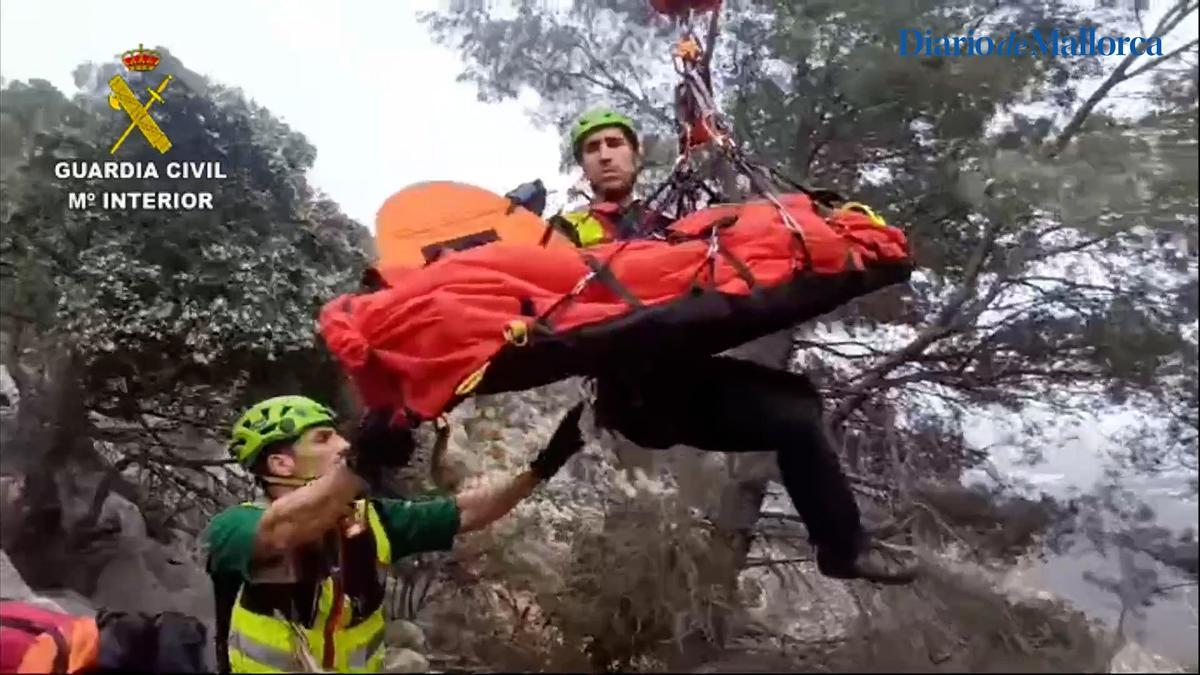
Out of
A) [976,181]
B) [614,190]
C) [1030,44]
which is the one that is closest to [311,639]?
[614,190]

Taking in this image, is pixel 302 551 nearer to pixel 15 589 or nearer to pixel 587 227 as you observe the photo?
pixel 587 227

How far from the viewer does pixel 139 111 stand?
2.15 metres

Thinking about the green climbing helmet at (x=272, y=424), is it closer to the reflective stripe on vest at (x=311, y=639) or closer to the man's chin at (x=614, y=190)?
the reflective stripe on vest at (x=311, y=639)

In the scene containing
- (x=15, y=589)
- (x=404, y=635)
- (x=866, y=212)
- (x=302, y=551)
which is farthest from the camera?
(x=15, y=589)

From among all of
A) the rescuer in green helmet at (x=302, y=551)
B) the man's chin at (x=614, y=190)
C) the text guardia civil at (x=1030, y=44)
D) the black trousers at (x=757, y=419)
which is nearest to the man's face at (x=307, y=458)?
the rescuer in green helmet at (x=302, y=551)

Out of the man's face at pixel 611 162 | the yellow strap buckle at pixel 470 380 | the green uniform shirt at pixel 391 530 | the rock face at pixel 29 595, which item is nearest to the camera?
the yellow strap buckle at pixel 470 380

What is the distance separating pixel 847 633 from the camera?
1.69m

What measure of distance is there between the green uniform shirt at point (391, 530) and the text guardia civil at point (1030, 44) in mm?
1061

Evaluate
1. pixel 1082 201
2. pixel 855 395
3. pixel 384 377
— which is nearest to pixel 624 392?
pixel 384 377

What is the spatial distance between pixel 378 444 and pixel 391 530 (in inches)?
13.2

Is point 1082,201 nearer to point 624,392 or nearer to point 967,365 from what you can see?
point 967,365

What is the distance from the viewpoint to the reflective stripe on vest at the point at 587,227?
1.74 metres

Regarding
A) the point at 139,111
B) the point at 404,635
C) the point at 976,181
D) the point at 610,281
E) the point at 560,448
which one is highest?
the point at 139,111

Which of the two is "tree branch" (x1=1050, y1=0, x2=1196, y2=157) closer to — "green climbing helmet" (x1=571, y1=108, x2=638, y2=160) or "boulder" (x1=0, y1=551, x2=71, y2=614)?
"green climbing helmet" (x1=571, y1=108, x2=638, y2=160)
